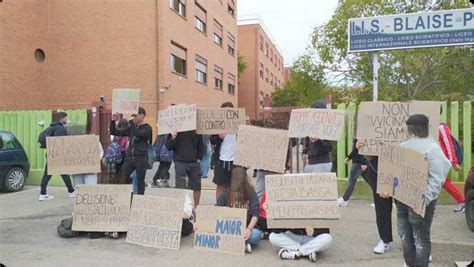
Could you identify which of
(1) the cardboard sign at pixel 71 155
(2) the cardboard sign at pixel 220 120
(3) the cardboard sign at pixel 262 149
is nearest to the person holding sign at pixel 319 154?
(3) the cardboard sign at pixel 262 149

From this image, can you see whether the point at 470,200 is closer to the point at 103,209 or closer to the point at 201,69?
the point at 103,209

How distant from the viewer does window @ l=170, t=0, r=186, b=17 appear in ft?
68.3

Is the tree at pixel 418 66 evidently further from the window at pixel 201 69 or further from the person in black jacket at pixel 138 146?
the person in black jacket at pixel 138 146

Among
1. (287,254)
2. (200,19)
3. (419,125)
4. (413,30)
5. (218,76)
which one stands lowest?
(287,254)

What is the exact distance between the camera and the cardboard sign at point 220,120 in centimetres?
612

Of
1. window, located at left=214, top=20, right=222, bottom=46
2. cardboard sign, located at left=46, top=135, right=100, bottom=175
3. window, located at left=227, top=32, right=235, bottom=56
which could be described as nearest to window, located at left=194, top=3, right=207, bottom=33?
window, located at left=214, top=20, right=222, bottom=46

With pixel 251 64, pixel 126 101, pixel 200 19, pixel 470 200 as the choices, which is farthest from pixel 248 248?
pixel 251 64

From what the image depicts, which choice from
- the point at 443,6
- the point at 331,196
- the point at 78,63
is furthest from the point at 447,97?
the point at 78,63

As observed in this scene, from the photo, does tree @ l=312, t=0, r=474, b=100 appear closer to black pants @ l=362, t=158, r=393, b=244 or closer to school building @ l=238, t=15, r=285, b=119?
black pants @ l=362, t=158, r=393, b=244

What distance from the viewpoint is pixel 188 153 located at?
6.29 metres

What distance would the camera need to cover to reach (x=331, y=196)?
498cm

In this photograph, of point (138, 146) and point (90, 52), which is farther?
point (90, 52)

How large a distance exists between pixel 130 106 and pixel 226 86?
24.5 meters

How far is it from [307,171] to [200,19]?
2096 centimetres
